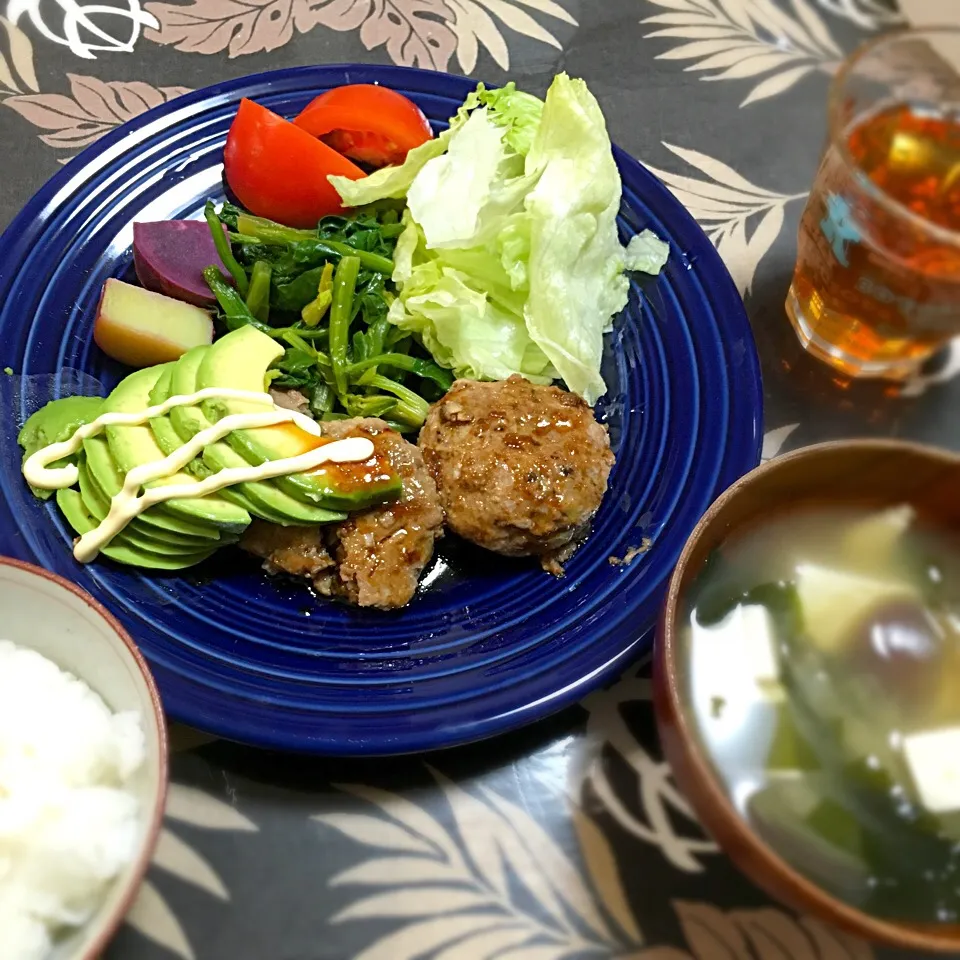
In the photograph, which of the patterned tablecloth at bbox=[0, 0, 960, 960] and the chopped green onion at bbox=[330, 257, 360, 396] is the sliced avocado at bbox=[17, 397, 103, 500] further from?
the patterned tablecloth at bbox=[0, 0, 960, 960]

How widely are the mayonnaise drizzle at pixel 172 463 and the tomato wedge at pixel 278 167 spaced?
668mm

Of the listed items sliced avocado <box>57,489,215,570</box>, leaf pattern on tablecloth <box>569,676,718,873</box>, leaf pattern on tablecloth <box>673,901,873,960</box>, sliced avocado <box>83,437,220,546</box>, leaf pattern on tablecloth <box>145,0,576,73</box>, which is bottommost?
leaf pattern on tablecloth <box>673,901,873,960</box>

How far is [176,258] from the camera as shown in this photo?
2.15m

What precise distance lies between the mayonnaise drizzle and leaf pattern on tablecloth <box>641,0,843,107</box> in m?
1.93

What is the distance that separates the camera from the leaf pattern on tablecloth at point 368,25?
2820 millimetres

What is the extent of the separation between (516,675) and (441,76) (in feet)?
5.70

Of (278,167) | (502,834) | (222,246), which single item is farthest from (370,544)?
(278,167)

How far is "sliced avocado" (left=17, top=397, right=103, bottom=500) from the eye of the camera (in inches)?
73.6

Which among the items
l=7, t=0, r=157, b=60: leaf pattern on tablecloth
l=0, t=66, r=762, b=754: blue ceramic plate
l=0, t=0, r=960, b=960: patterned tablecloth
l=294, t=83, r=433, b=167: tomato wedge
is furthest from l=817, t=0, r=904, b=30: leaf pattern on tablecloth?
l=7, t=0, r=157, b=60: leaf pattern on tablecloth

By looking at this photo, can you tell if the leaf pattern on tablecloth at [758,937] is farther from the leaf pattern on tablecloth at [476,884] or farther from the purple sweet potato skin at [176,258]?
the purple sweet potato skin at [176,258]

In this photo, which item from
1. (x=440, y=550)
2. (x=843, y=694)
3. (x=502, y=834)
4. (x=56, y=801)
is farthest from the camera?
(x=440, y=550)

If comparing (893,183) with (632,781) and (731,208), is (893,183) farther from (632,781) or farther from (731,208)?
(632,781)

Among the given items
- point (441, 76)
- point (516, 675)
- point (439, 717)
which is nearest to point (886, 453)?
point (516, 675)

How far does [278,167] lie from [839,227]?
1407 millimetres
